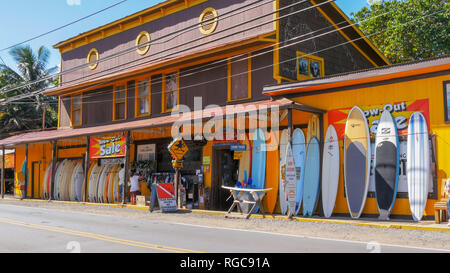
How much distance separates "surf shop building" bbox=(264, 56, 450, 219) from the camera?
1250 cm

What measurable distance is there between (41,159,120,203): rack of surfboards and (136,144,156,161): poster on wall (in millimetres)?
1444

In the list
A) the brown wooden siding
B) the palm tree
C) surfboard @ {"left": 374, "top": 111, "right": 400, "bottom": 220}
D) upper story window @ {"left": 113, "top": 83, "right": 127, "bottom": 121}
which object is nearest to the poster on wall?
upper story window @ {"left": 113, "top": 83, "right": 127, "bottom": 121}

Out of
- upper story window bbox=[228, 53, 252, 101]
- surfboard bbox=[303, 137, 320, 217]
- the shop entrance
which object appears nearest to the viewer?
surfboard bbox=[303, 137, 320, 217]

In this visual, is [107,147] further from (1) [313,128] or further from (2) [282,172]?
(1) [313,128]

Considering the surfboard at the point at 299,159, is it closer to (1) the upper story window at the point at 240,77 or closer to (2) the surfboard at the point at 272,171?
(2) the surfboard at the point at 272,171

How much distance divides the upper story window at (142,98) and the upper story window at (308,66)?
7.83 m

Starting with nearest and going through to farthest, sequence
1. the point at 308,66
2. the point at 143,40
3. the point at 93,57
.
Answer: the point at 308,66 → the point at 143,40 → the point at 93,57

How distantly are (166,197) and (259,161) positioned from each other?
364cm

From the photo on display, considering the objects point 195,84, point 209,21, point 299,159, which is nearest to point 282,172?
point 299,159

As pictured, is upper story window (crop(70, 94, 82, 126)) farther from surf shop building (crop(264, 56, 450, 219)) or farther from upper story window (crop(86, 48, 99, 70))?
surf shop building (crop(264, 56, 450, 219))

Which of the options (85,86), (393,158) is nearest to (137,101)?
(85,86)

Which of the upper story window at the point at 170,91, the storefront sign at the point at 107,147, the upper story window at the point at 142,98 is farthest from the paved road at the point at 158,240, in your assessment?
the upper story window at the point at 142,98

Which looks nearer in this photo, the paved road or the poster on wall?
the paved road

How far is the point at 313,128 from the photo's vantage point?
597 inches
